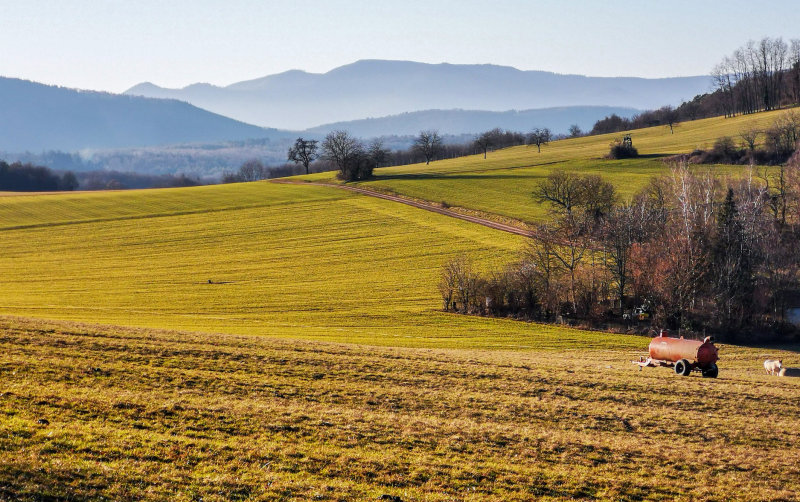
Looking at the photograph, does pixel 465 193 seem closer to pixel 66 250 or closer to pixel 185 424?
pixel 66 250

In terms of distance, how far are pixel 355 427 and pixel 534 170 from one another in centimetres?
12586

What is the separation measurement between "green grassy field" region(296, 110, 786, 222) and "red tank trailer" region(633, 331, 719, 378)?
59.1 metres

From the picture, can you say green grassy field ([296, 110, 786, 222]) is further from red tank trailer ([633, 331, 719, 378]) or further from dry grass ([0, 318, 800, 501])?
dry grass ([0, 318, 800, 501])

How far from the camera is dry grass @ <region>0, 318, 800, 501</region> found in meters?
15.9

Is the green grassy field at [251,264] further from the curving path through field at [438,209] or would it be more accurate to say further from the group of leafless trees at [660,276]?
the group of leafless trees at [660,276]

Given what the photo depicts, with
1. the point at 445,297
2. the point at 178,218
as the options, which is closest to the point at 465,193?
the point at 178,218

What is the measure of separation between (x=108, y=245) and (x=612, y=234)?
2590 inches

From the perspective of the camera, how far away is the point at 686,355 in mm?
33438

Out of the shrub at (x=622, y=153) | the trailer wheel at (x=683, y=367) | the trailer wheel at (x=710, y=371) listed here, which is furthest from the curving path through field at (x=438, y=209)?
the shrub at (x=622, y=153)

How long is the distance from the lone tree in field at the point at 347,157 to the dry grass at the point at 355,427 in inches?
4471

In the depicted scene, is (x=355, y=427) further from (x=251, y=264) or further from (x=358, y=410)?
(x=251, y=264)

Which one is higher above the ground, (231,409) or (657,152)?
(657,152)

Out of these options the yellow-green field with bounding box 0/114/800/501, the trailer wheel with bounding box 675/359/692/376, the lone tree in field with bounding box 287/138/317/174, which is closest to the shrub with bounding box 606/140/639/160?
the lone tree in field with bounding box 287/138/317/174

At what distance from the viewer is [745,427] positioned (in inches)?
917
